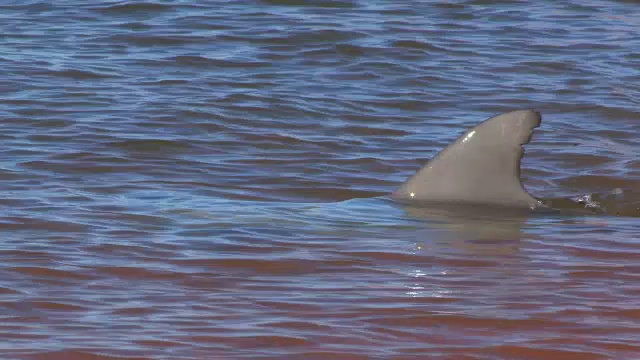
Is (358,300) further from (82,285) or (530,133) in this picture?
(530,133)

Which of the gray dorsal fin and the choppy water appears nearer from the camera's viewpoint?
the choppy water

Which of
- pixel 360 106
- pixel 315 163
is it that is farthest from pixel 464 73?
pixel 315 163

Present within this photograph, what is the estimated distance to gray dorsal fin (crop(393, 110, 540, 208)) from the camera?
7.39m

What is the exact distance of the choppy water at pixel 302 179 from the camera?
5516mm

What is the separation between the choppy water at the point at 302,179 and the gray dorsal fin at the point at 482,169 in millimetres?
218

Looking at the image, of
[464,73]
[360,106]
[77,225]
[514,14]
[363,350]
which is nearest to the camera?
[363,350]

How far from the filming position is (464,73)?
12594 millimetres

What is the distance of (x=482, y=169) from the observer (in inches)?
298

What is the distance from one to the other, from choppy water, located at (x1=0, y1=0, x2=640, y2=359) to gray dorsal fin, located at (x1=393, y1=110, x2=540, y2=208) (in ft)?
0.72

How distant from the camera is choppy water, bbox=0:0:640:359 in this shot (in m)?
5.52

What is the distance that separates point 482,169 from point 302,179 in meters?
1.54

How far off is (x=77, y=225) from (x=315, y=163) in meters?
2.38

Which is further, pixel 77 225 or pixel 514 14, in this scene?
pixel 514 14

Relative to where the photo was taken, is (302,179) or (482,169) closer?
(482,169)
